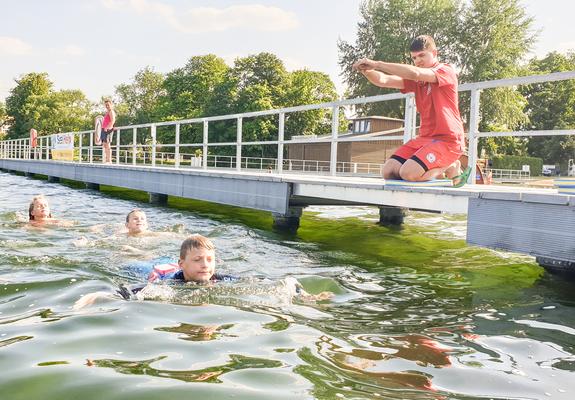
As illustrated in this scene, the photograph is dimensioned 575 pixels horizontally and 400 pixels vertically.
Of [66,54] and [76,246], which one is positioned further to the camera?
[66,54]

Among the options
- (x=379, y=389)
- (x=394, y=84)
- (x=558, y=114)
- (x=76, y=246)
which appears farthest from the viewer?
(x=558, y=114)

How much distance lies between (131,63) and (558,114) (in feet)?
171

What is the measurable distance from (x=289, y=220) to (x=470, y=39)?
3536 centimetres

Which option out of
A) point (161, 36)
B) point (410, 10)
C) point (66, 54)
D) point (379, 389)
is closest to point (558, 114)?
point (410, 10)

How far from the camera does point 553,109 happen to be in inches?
2194

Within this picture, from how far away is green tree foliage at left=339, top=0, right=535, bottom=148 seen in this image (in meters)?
38.4

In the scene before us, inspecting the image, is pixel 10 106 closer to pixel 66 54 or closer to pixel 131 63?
pixel 131 63

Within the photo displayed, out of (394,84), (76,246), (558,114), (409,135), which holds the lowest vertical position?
(76,246)

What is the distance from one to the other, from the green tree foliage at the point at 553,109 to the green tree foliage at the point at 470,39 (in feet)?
43.7

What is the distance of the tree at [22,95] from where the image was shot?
2736 inches

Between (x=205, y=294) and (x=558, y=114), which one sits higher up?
(x=558, y=114)

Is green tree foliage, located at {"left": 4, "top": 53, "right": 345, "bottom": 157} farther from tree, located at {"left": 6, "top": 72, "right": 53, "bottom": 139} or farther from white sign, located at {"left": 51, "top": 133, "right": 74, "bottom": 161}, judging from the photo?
white sign, located at {"left": 51, "top": 133, "right": 74, "bottom": 161}

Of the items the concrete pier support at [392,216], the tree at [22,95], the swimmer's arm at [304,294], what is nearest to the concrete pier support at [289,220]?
the concrete pier support at [392,216]

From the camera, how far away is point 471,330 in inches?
135
